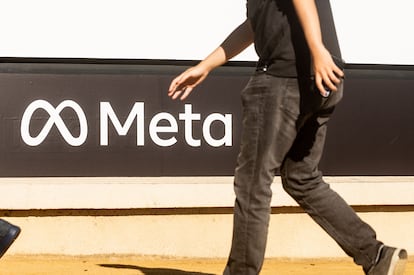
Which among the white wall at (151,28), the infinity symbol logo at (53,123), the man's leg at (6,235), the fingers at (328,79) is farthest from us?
the white wall at (151,28)

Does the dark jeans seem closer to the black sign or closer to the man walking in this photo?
the man walking

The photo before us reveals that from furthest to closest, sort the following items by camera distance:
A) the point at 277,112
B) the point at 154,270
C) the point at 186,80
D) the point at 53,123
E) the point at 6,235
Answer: the point at 53,123, the point at 154,270, the point at 6,235, the point at 186,80, the point at 277,112

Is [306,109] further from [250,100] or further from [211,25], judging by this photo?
[211,25]

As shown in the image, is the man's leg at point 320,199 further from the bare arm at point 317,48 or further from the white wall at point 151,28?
the white wall at point 151,28

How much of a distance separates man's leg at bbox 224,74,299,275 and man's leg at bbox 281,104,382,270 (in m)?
0.17

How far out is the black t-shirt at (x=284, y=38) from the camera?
3471 mm

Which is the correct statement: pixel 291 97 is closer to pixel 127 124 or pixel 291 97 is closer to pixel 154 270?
pixel 154 270

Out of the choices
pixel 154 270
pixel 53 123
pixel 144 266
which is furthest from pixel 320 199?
pixel 53 123

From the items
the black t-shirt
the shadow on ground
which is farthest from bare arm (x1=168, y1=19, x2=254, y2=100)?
the shadow on ground

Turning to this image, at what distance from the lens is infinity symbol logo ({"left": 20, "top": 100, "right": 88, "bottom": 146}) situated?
5.08 metres

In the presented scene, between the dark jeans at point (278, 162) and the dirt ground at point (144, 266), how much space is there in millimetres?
1109

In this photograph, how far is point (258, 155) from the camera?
3.48 m

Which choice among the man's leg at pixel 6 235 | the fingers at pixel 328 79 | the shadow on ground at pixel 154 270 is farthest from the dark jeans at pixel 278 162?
the shadow on ground at pixel 154 270

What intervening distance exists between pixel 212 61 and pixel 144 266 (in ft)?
4.95
